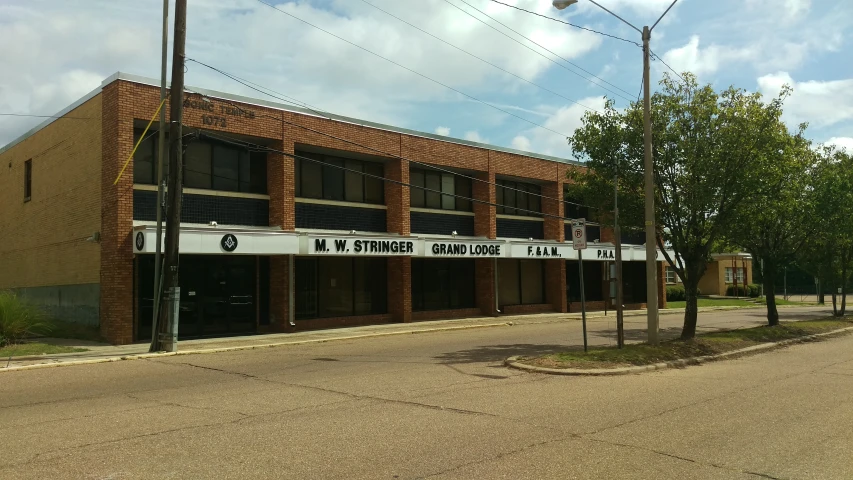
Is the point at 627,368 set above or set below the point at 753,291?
below

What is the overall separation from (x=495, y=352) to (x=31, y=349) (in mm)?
11311

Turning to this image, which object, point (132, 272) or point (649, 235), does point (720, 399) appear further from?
point (132, 272)

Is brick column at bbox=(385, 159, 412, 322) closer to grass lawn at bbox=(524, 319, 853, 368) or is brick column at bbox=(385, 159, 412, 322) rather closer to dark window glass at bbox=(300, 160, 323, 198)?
dark window glass at bbox=(300, 160, 323, 198)

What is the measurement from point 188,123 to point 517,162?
15248mm

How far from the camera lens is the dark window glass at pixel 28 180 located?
23.8 meters

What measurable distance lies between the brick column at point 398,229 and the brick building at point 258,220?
0.20 feet

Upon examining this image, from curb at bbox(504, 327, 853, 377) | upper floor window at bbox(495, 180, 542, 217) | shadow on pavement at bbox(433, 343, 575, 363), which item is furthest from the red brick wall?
curb at bbox(504, 327, 853, 377)

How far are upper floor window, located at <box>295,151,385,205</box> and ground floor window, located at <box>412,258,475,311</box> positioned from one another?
348 centimetres

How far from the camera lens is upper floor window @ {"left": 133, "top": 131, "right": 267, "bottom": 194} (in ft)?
64.0

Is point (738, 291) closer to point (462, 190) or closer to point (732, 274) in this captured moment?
point (732, 274)

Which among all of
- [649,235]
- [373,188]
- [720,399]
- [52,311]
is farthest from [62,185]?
[720,399]

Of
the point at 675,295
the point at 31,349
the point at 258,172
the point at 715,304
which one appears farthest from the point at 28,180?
the point at 675,295

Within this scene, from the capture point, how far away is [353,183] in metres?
24.8

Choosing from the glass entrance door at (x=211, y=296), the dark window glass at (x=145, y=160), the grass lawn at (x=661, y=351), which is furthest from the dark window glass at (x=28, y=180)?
the grass lawn at (x=661, y=351)
